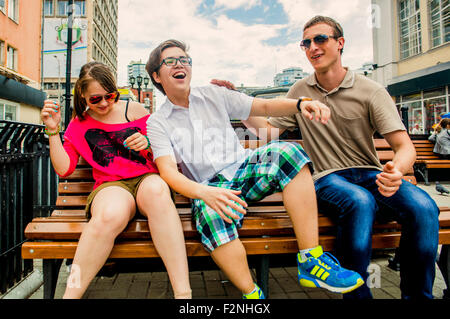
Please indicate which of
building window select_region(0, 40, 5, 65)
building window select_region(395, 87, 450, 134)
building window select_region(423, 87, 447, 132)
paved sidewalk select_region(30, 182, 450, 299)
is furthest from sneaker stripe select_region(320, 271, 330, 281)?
building window select_region(0, 40, 5, 65)

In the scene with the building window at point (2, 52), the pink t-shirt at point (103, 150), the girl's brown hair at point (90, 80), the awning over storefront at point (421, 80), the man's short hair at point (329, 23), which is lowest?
the pink t-shirt at point (103, 150)

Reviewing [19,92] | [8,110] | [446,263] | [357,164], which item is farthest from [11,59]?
[446,263]

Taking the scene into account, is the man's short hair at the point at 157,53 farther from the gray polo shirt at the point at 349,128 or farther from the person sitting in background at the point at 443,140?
the person sitting in background at the point at 443,140

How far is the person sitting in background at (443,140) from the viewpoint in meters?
8.61

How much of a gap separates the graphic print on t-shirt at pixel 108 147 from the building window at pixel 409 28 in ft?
65.1

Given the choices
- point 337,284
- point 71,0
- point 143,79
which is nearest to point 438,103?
point 143,79

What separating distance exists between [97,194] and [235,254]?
97 centimetres

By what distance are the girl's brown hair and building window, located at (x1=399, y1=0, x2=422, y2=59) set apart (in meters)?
19.8

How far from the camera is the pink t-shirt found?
229 cm

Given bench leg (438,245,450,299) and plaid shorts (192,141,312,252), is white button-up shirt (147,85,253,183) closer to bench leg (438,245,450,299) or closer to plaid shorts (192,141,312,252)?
plaid shorts (192,141,312,252)

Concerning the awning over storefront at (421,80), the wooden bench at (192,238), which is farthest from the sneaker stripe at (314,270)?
the awning over storefront at (421,80)

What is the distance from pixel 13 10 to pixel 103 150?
19930 mm

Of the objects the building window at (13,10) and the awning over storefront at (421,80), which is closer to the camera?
the awning over storefront at (421,80)
